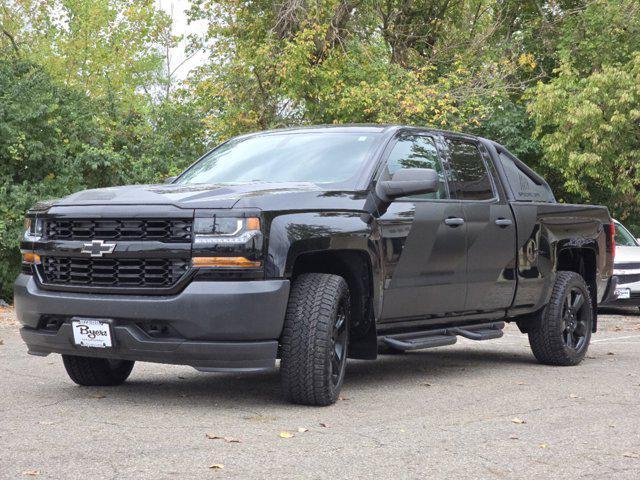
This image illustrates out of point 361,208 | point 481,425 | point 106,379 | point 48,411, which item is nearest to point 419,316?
point 361,208

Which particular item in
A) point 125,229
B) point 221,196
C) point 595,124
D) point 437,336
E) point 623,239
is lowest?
point 623,239

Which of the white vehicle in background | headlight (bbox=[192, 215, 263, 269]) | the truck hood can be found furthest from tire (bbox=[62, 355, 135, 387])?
the white vehicle in background

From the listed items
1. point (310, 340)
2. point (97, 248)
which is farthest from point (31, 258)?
point (310, 340)

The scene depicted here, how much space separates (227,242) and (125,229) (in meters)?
0.65

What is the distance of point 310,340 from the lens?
21.1 feet

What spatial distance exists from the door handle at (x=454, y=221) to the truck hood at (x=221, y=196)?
1019 millimetres

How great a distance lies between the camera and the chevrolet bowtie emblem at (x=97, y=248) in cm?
642

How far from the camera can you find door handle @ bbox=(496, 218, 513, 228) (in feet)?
28.1

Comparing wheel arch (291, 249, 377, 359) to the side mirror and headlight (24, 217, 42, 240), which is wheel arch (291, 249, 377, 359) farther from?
headlight (24, 217, 42, 240)

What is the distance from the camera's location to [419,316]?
7773 millimetres

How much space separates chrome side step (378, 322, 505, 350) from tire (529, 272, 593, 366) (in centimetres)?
64

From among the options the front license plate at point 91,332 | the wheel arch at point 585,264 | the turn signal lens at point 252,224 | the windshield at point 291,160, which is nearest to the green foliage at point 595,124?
the wheel arch at point 585,264

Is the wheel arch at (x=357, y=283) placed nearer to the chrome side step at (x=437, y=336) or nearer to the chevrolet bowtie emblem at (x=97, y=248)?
the chrome side step at (x=437, y=336)

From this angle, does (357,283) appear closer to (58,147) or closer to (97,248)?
(97,248)
